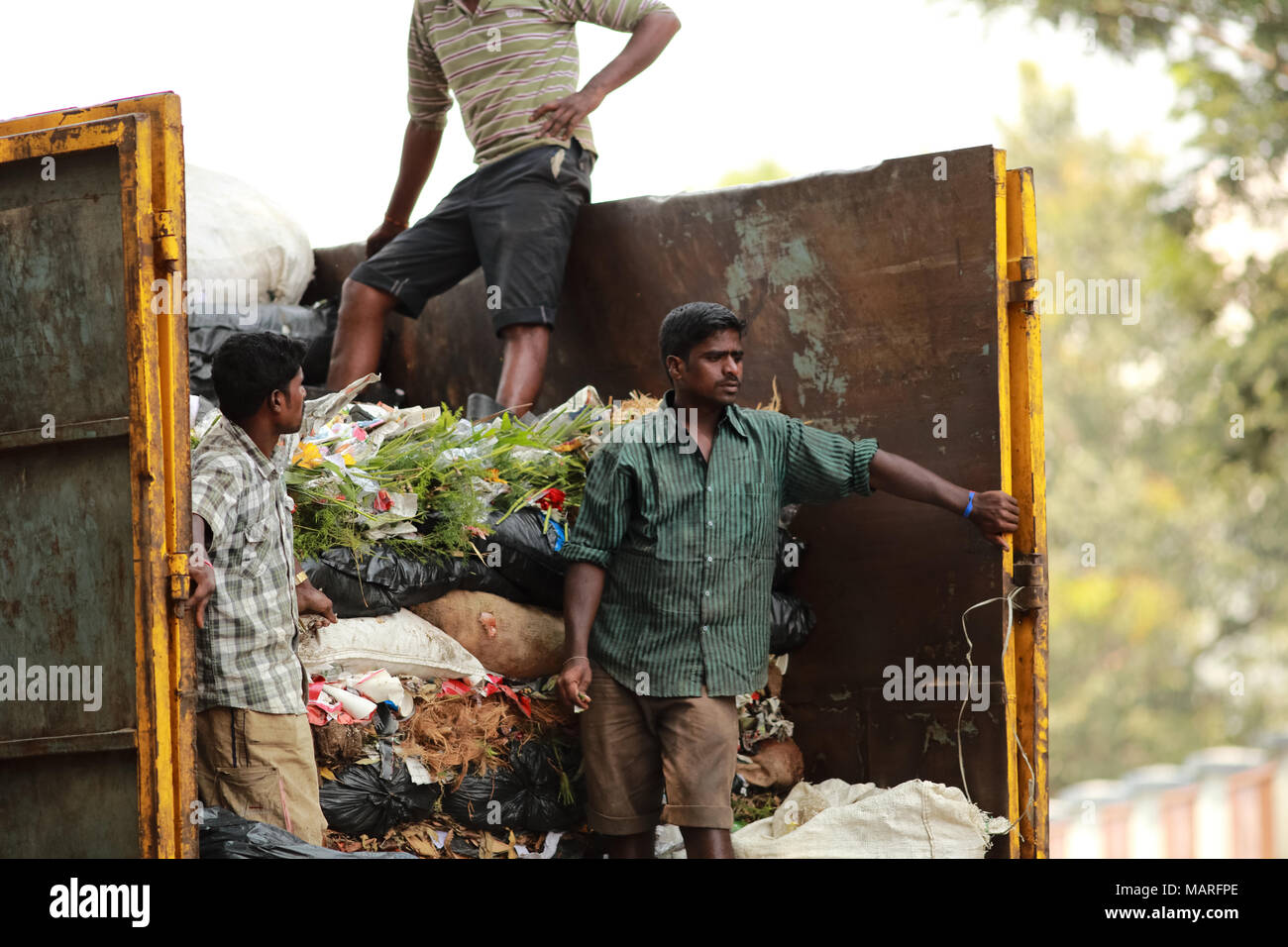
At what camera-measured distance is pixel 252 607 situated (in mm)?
3133

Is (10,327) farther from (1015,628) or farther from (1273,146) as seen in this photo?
(1273,146)

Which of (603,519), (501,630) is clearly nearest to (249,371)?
(603,519)

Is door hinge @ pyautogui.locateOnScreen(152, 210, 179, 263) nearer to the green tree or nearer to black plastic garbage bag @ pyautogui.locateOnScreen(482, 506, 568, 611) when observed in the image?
black plastic garbage bag @ pyautogui.locateOnScreen(482, 506, 568, 611)

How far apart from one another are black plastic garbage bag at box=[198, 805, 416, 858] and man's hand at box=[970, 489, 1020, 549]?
1.64 metres

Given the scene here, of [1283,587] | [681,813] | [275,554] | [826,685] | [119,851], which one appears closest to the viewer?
[119,851]

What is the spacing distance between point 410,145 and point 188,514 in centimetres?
274

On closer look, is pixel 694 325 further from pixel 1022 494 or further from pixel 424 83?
pixel 424 83

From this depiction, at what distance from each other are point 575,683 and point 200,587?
1.02 m

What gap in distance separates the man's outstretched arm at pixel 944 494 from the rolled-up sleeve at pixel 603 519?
0.63 metres

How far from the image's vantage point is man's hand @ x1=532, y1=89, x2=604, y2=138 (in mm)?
4488

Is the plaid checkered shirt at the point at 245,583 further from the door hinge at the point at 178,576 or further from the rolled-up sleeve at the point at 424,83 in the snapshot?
the rolled-up sleeve at the point at 424,83

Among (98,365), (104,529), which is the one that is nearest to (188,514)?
(104,529)

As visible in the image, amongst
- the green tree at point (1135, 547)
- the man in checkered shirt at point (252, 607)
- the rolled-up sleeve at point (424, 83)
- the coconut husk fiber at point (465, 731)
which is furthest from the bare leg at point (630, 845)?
the green tree at point (1135, 547)

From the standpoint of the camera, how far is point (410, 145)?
5.26 m
